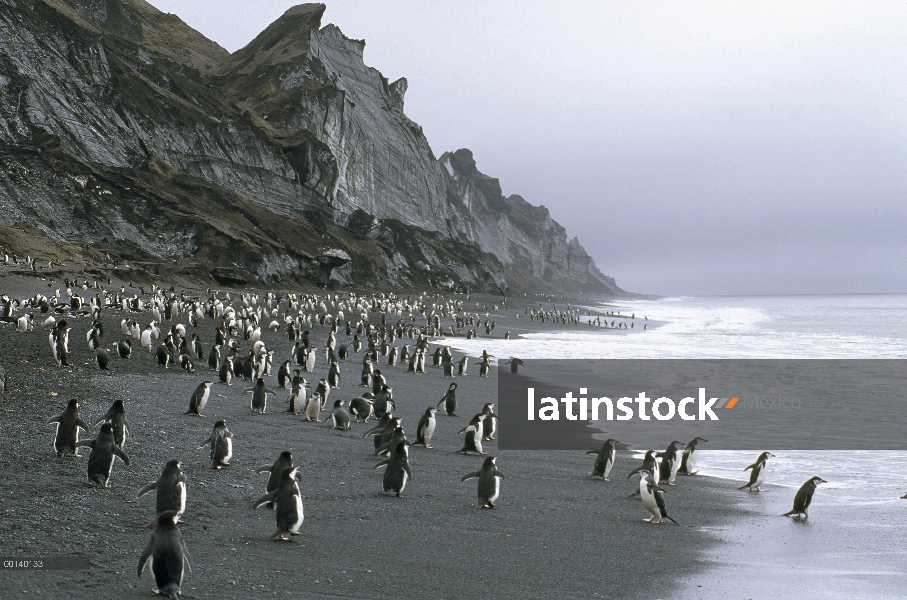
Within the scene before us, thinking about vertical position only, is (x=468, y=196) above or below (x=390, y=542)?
above

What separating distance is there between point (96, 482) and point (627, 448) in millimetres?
8355

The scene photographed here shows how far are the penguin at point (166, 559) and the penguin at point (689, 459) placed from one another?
24.6 ft

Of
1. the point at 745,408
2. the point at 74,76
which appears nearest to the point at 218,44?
the point at 74,76

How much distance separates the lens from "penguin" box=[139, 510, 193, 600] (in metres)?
4.88

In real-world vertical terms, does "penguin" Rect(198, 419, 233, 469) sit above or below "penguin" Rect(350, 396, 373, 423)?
above

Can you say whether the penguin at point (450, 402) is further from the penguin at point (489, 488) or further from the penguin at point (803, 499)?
the penguin at point (803, 499)

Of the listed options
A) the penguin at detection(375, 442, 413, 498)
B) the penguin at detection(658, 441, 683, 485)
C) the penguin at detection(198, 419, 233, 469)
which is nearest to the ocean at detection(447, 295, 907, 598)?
the penguin at detection(658, 441, 683, 485)

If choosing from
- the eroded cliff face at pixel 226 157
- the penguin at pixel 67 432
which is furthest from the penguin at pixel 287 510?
the eroded cliff face at pixel 226 157

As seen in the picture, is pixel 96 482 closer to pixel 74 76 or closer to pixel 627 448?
pixel 627 448

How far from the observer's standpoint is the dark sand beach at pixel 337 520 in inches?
217

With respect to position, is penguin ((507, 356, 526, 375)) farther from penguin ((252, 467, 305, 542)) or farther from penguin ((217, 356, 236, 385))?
penguin ((252, 467, 305, 542))

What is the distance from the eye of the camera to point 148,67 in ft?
245
